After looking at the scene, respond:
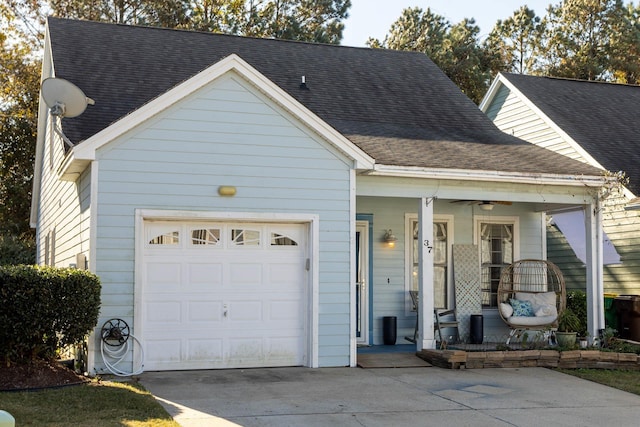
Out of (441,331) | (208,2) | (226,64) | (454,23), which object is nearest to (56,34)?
(226,64)

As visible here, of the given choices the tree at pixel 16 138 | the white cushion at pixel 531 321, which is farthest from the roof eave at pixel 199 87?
the tree at pixel 16 138

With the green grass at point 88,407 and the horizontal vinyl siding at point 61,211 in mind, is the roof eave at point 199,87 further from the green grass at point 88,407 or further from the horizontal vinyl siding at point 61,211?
the green grass at point 88,407

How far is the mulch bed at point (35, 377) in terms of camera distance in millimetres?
8781

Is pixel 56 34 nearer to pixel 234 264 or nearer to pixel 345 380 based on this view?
pixel 234 264

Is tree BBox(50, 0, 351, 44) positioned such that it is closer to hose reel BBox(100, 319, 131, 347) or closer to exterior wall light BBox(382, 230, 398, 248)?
exterior wall light BBox(382, 230, 398, 248)

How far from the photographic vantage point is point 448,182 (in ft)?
39.7

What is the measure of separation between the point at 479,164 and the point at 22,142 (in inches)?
636

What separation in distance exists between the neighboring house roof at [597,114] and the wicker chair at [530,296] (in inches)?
101

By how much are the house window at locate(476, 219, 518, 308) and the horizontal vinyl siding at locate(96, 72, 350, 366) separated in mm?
3964

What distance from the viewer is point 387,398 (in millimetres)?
8812

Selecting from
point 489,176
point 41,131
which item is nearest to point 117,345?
point 489,176

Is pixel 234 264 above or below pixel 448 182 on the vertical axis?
below

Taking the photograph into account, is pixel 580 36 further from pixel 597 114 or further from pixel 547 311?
pixel 547 311

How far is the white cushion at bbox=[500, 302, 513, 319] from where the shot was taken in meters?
13.0
